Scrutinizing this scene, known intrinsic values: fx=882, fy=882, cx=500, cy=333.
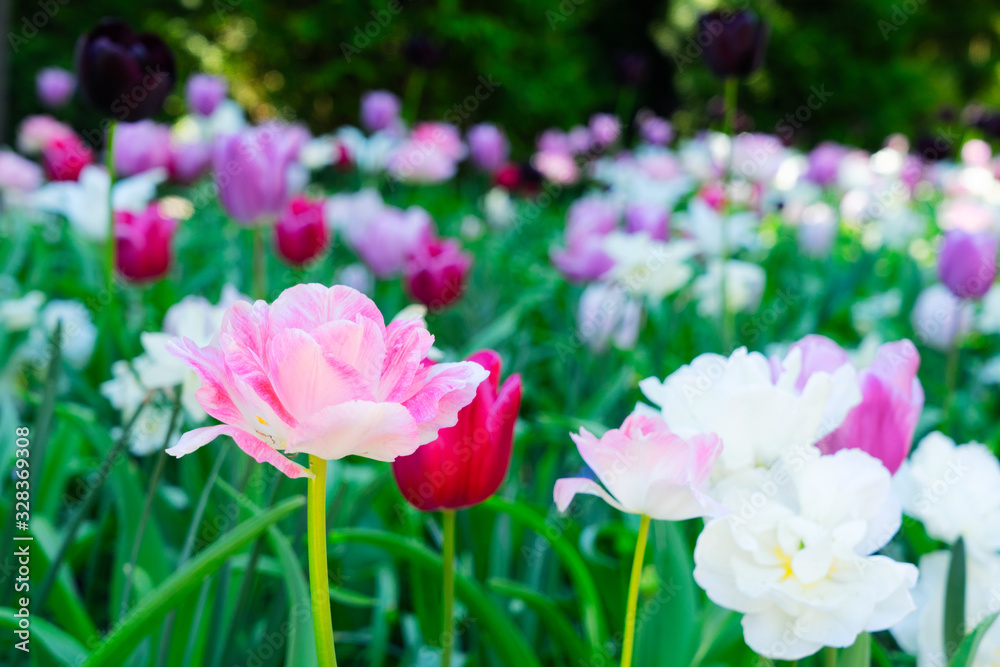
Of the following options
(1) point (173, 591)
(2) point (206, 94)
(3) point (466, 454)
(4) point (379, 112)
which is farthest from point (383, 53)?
(1) point (173, 591)

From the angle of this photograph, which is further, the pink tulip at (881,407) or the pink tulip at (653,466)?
the pink tulip at (881,407)

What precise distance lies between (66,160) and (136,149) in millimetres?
238

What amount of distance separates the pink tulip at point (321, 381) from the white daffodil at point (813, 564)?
19 centimetres

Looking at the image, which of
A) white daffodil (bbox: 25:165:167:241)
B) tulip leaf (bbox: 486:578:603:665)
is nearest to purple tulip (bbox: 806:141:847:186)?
white daffodil (bbox: 25:165:167:241)

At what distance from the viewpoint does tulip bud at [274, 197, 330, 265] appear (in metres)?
1.79

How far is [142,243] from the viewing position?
1632 mm

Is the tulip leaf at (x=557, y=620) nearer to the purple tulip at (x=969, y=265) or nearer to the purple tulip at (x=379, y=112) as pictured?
the purple tulip at (x=969, y=265)

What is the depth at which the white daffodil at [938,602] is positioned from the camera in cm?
68

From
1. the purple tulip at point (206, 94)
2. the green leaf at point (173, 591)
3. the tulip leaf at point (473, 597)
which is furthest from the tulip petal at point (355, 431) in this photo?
the purple tulip at point (206, 94)

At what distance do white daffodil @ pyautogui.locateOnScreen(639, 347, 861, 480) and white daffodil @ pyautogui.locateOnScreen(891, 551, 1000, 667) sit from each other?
18 cm

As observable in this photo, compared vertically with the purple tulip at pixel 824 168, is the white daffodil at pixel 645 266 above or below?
above

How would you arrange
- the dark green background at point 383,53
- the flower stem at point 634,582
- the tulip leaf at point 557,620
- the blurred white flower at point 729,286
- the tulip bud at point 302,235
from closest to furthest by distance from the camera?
the flower stem at point 634,582
the tulip leaf at point 557,620
the tulip bud at point 302,235
the blurred white flower at point 729,286
the dark green background at point 383,53

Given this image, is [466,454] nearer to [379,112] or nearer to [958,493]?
[958,493]

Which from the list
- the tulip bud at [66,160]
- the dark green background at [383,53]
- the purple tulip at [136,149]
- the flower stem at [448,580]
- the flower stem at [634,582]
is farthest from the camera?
the dark green background at [383,53]
